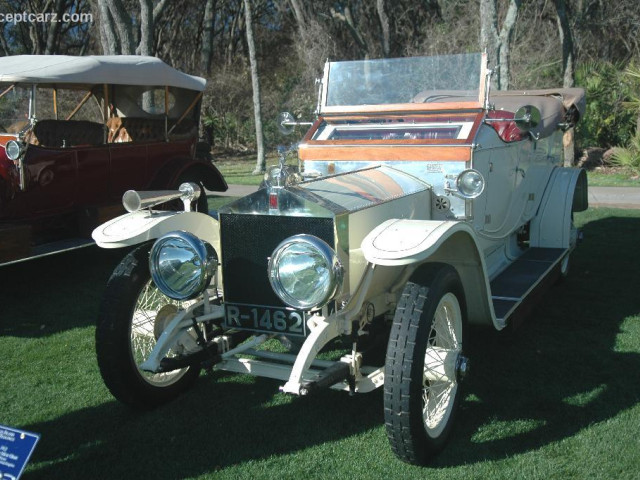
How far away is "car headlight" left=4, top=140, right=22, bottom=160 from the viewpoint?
19.7 ft

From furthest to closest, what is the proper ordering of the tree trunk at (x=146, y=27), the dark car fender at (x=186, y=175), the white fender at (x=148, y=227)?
the tree trunk at (x=146, y=27), the dark car fender at (x=186, y=175), the white fender at (x=148, y=227)

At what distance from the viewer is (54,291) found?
20.1ft

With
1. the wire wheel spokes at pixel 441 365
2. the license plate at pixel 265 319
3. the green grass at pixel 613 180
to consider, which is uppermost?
the license plate at pixel 265 319

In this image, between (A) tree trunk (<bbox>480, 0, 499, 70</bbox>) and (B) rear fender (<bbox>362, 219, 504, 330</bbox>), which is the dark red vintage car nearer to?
(B) rear fender (<bbox>362, 219, 504, 330</bbox>)

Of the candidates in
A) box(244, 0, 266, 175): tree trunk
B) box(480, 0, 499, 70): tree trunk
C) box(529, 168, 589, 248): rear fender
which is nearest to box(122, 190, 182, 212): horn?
box(529, 168, 589, 248): rear fender

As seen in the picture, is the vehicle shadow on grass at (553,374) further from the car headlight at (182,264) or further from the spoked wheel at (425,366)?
the car headlight at (182,264)

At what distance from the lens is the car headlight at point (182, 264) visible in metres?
3.12

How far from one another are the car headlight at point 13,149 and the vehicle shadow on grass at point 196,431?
10.7 feet

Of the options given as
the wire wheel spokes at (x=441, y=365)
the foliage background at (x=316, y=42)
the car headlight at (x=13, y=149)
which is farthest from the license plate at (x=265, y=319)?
the foliage background at (x=316, y=42)

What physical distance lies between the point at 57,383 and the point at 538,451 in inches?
109

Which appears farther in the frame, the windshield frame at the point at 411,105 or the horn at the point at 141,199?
the windshield frame at the point at 411,105

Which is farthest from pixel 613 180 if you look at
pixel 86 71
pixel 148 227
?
pixel 148 227

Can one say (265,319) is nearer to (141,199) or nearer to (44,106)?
(141,199)

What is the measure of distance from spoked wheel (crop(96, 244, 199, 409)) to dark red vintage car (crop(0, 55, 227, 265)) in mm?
2572
